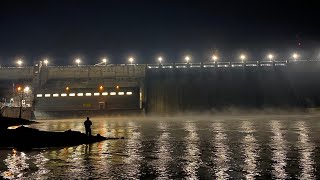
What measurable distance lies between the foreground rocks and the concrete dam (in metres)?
48.1

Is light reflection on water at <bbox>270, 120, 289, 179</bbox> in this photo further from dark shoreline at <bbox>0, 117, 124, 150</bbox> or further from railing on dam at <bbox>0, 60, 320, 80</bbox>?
railing on dam at <bbox>0, 60, 320, 80</bbox>

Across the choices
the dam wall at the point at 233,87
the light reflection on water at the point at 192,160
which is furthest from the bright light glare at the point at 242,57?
the light reflection on water at the point at 192,160

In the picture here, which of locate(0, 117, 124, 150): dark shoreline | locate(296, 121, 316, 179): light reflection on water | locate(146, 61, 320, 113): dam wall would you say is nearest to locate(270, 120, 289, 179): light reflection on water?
locate(296, 121, 316, 179): light reflection on water

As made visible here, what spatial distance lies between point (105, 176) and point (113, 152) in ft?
21.4

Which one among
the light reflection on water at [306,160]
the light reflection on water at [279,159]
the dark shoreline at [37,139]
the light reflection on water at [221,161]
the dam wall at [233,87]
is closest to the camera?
the light reflection on water at [306,160]

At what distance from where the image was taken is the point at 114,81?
3125 inches

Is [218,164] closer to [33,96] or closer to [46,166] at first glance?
[46,166]

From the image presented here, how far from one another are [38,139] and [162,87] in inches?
2206

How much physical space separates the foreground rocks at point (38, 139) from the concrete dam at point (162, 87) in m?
48.1

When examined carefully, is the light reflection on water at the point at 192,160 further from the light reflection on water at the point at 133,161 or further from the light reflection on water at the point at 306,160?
the light reflection on water at the point at 306,160

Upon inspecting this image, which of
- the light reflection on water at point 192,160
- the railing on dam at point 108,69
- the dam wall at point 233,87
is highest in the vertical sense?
the railing on dam at point 108,69

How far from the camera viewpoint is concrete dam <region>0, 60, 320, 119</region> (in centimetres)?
7525

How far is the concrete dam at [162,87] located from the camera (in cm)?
7525

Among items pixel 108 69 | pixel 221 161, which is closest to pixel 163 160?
pixel 221 161
